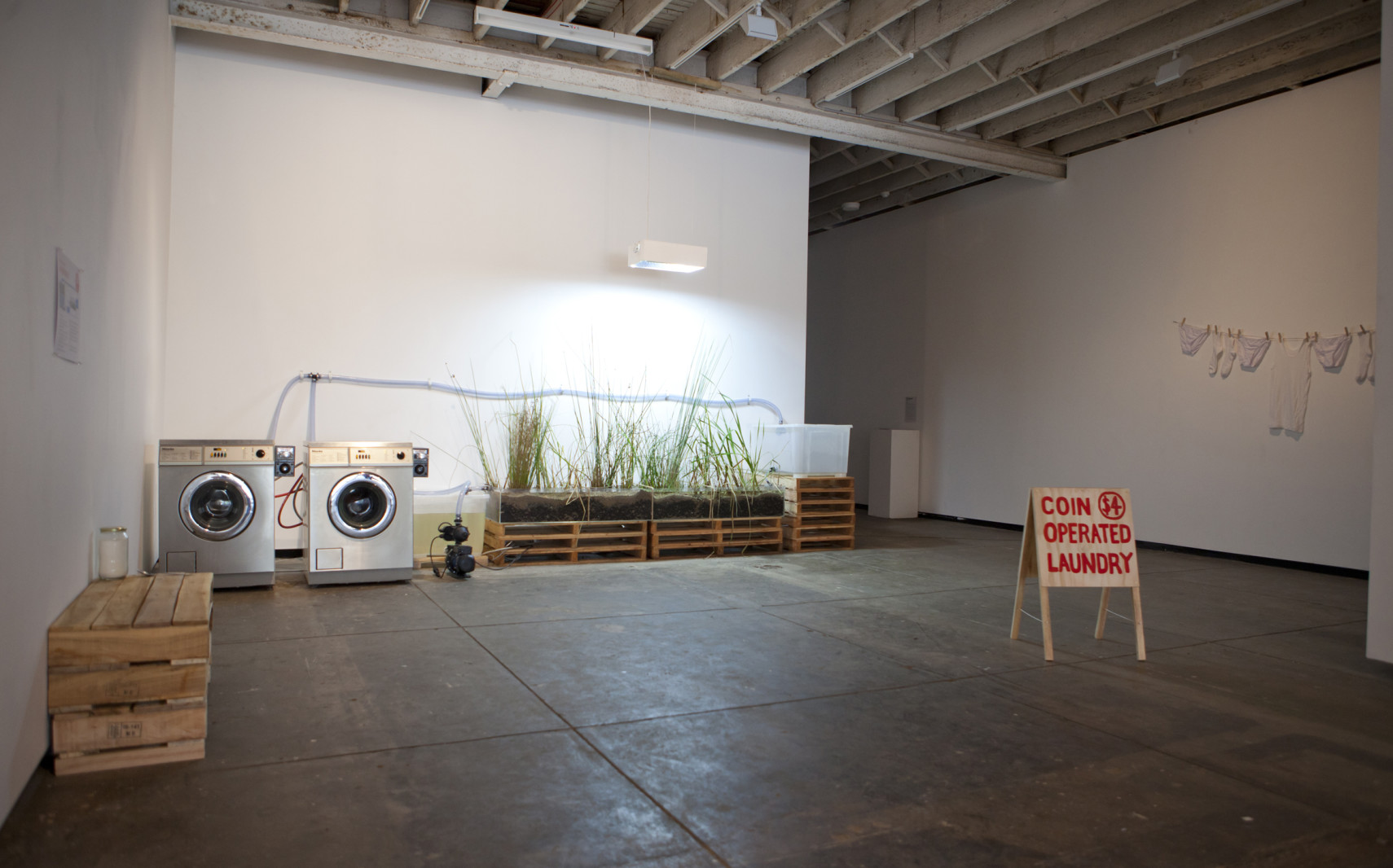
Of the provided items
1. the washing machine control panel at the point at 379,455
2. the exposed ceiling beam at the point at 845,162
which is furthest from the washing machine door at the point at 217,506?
the exposed ceiling beam at the point at 845,162

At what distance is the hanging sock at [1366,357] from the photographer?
604 centimetres

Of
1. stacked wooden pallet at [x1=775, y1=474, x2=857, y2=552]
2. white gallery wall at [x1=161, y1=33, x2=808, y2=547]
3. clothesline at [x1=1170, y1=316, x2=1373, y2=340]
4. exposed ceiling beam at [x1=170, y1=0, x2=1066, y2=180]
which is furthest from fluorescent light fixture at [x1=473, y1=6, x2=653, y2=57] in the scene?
clothesline at [x1=1170, y1=316, x2=1373, y2=340]

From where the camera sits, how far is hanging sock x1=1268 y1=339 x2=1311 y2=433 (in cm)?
642

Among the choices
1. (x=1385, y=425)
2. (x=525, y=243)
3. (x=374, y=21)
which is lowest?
(x=1385, y=425)

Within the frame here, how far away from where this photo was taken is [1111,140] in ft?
25.7

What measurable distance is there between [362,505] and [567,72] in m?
3.33

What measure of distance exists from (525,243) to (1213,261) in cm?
534

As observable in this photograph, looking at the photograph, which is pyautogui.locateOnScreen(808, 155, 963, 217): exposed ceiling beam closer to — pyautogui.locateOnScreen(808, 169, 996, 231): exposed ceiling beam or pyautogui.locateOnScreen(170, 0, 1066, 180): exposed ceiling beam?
pyautogui.locateOnScreen(808, 169, 996, 231): exposed ceiling beam

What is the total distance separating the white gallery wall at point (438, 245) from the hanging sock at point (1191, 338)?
307 cm

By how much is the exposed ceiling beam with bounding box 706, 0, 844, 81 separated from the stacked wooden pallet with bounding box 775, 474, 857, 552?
307cm

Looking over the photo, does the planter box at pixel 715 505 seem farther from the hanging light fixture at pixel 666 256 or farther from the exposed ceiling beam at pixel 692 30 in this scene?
the exposed ceiling beam at pixel 692 30

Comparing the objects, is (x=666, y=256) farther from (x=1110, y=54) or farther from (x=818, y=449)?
(x=1110, y=54)

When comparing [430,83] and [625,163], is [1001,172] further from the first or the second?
[430,83]

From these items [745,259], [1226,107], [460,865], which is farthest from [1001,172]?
[460,865]
